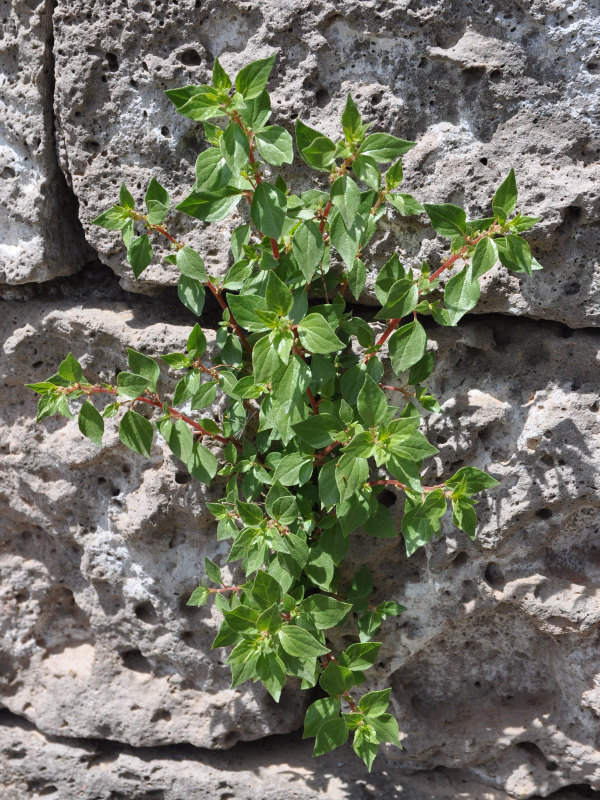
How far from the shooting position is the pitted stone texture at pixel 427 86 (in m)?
1.56

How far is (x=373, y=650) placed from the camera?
63.5 inches

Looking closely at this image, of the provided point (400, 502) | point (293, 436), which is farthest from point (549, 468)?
point (293, 436)

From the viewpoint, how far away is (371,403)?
139 cm

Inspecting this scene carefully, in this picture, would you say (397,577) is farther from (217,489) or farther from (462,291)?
(462,291)

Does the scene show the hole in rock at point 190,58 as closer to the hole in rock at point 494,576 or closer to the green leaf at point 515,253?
the green leaf at point 515,253

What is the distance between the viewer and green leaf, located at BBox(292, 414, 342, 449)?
144 centimetres

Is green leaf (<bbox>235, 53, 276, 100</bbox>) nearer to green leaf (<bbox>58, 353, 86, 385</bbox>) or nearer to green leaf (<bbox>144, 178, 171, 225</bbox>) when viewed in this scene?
green leaf (<bbox>144, 178, 171, 225</bbox>)

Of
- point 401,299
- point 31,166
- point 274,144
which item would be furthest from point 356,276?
point 31,166

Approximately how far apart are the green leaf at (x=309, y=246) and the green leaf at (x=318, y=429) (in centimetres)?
27

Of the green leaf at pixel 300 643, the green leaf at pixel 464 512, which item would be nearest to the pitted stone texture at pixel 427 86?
the green leaf at pixel 464 512

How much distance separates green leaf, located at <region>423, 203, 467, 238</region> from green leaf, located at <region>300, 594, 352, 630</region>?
770 mm

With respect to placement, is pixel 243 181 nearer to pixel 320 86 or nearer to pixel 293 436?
pixel 320 86

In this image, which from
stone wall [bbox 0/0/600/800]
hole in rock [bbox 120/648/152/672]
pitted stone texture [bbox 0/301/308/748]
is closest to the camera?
stone wall [bbox 0/0/600/800]

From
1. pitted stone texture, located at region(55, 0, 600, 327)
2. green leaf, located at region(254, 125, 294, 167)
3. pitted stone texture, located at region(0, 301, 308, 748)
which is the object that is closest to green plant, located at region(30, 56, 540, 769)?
green leaf, located at region(254, 125, 294, 167)
